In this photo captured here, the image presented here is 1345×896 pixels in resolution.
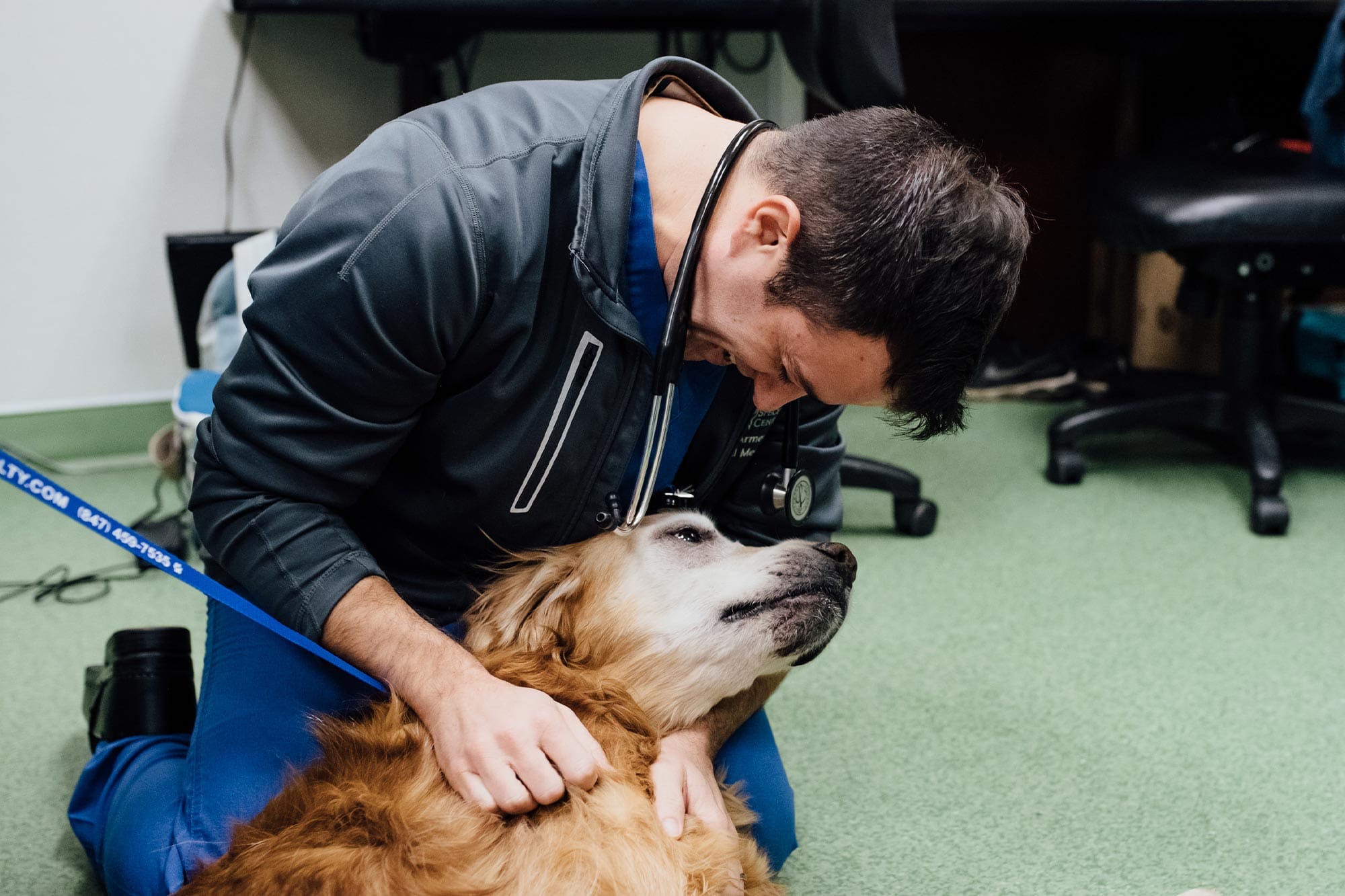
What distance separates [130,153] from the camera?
2592 millimetres

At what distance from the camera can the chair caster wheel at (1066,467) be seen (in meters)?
2.52

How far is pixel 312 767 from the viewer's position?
1.01 m

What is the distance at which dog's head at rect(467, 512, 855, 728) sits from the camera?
1163 mm

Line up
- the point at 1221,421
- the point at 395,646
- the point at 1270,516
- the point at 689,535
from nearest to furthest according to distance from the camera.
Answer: the point at 395,646 < the point at 689,535 < the point at 1270,516 < the point at 1221,421

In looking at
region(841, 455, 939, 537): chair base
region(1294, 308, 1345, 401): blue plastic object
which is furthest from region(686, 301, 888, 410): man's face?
region(1294, 308, 1345, 401): blue plastic object

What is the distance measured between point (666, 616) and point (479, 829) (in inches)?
12.3

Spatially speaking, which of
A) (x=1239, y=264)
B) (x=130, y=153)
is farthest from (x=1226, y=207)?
(x=130, y=153)

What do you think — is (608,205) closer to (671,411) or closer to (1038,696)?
(671,411)

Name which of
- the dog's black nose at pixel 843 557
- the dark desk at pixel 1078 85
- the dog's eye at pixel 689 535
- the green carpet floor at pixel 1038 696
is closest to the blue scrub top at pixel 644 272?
the dog's eye at pixel 689 535

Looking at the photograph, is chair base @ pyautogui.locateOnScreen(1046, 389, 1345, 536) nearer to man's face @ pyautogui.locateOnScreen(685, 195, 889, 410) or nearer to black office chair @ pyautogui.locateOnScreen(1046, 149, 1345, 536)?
black office chair @ pyautogui.locateOnScreen(1046, 149, 1345, 536)

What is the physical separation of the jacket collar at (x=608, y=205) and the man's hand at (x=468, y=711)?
1.11ft

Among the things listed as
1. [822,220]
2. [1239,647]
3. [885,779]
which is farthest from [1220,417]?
[822,220]

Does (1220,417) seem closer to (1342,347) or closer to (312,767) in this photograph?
(1342,347)

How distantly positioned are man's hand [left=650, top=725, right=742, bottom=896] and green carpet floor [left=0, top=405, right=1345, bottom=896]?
0.23m
